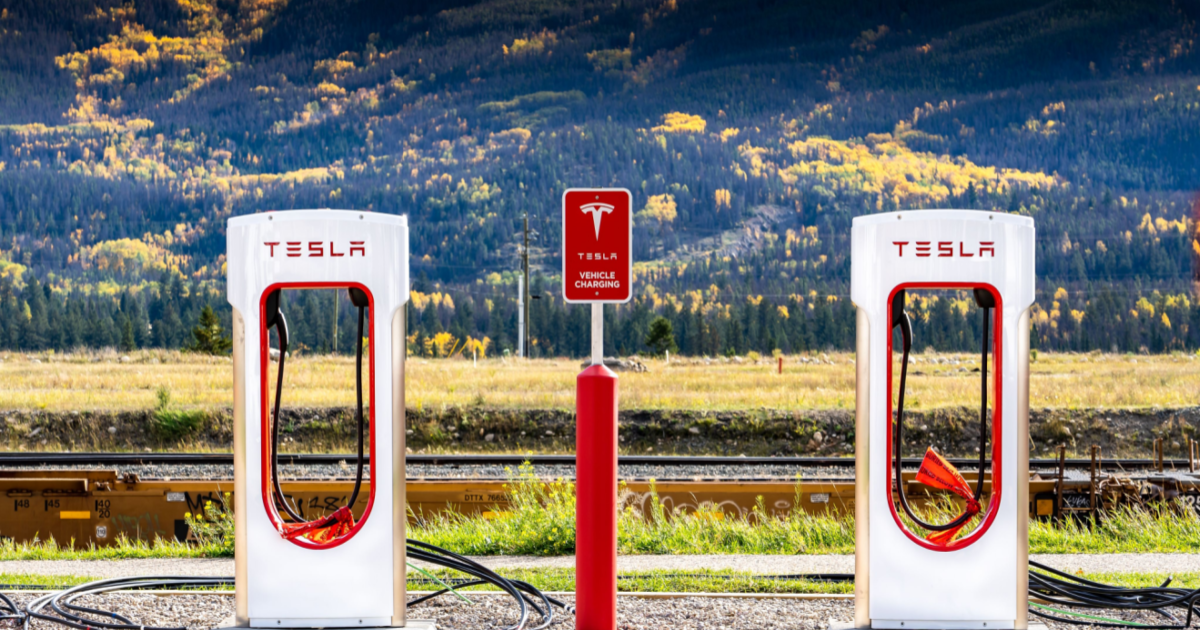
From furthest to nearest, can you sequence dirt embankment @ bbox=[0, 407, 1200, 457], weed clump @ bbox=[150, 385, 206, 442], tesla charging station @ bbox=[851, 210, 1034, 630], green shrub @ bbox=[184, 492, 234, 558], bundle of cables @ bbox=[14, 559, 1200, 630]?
weed clump @ bbox=[150, 385, 206, 442], dirt embankment @ bbox=[0, 407, 1200, 457], green shrub @ bbox=[184, 492, 234, 558], bundle of cables @ bbox=[14, 559, 1200, 630], tesla charging station @ bbox=[851, 210, 1034, 630]

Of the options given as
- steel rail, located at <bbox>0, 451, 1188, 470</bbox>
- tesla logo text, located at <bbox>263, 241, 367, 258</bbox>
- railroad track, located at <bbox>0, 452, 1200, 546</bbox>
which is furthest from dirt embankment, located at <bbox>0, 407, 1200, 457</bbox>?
tesla logo text, located at <bbox>263, 241, 367, 258</bbox>

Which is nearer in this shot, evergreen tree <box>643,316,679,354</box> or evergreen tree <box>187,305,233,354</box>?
evergreen tree <box>187,305,233,354</box>

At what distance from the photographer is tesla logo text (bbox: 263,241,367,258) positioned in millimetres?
4785

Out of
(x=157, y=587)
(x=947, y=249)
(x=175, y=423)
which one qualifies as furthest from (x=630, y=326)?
(x=947, y=249)

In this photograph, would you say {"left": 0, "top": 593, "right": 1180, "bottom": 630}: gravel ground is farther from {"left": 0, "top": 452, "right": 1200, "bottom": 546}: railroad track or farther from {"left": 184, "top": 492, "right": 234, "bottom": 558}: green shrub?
{"left": 0, "top": 452, "right": 1200, "bottom": 546}: railroad track

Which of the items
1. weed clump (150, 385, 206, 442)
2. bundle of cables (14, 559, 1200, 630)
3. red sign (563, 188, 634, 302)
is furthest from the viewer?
weed clump (150, 385, 206, 442)

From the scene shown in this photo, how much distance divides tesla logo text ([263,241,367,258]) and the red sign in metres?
1.02

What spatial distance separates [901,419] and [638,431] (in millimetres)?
15901

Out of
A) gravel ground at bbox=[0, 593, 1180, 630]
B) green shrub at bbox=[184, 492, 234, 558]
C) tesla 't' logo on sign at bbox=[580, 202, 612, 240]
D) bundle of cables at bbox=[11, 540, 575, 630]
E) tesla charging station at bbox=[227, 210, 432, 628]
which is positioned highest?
tesla 't' logo on sign at bbox=[580, 202, 612, 240]

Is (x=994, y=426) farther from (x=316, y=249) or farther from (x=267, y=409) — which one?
(x=267, y=409)

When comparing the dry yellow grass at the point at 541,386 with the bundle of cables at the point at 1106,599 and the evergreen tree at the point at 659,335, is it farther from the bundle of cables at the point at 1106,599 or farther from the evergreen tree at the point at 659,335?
the evergreen tree at the point at 659,335

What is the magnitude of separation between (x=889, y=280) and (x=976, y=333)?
104m

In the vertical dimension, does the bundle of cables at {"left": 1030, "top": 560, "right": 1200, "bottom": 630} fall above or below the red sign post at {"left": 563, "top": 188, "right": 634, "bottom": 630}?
below

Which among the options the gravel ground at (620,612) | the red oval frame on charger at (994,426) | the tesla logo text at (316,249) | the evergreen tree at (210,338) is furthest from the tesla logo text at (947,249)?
the evergreen tree at (210,338)
